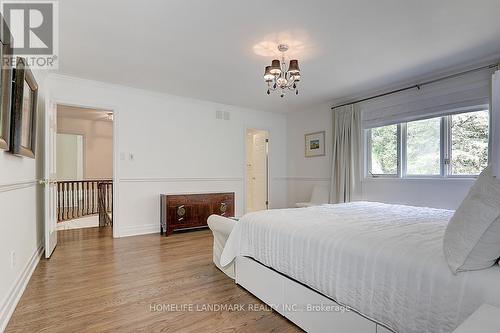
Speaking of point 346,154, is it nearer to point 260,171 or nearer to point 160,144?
point 260,171

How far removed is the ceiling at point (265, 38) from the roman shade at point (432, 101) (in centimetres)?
22

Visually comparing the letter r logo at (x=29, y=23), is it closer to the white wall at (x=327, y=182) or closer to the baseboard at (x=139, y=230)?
the baseboard at (x=139, y=230)

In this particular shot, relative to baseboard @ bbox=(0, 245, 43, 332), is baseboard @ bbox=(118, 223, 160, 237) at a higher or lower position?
lower

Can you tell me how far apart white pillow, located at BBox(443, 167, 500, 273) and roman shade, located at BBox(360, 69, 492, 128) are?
2901 millimetres

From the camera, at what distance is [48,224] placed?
123 inches

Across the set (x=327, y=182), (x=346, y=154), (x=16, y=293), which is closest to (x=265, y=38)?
(x=346, y=154)

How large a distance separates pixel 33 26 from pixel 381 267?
3.30m

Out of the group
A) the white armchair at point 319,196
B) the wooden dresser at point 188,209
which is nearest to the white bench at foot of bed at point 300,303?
the wooden dresser at point 188,209

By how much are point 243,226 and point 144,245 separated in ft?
6.85

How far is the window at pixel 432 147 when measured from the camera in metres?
3.32

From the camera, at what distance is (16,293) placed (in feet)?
6.80

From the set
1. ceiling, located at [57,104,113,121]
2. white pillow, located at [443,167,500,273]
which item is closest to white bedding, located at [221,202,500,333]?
white pillow, located at [443,167,500,273]

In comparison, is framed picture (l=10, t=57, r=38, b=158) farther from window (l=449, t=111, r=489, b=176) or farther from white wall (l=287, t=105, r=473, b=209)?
window (l=449, t=111, r=489, b=176)

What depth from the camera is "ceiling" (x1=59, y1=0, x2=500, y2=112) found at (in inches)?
86.9
